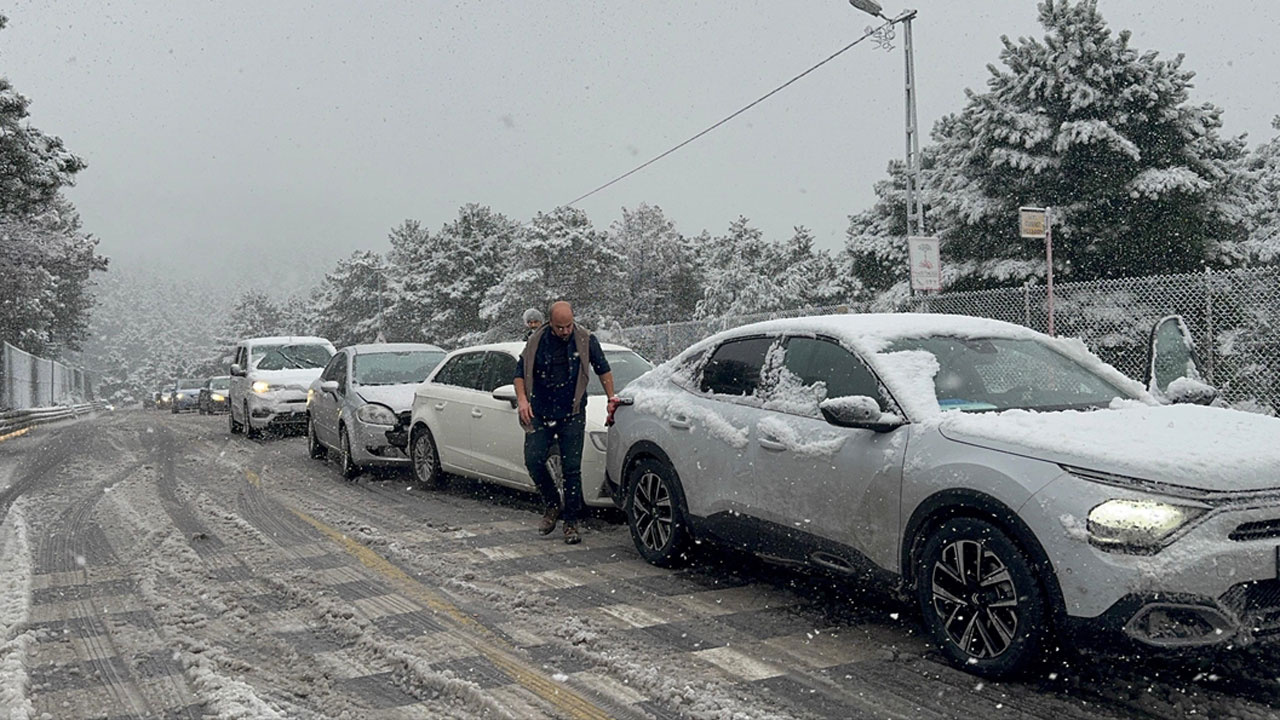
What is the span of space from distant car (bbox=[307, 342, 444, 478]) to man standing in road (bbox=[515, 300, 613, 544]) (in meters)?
4.03

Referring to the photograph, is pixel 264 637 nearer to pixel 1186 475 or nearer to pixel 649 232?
pixel 1186 475

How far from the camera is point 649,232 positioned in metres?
73.6

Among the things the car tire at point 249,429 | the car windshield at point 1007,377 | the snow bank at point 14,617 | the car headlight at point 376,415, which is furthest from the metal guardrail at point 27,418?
the car windshield at point 1007,377

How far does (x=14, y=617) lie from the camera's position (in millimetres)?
5223

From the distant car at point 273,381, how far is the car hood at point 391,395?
595 centimetres

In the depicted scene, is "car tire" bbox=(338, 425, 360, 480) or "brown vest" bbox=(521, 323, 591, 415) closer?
"brown vest" bbox=(521, 323, 591, 415)

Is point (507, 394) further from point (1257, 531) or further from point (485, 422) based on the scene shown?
point (1257, 531)

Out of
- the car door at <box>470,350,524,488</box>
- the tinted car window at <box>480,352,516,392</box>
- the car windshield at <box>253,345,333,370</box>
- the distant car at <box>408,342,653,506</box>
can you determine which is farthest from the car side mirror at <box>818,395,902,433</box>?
the car windshield at <box>253,345,333,370</box>

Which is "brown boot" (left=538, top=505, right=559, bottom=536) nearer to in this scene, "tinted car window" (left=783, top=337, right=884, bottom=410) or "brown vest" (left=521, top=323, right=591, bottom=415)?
"brown vest" (left=521, top=323, right=591, bottom=415)

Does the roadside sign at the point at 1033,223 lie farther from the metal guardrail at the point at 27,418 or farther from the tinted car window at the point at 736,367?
the metal guardrail at the point at 27,418

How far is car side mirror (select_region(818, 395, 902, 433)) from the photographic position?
4.49 m

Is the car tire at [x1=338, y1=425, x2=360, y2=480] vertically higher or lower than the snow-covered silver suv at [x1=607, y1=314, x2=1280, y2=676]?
lower

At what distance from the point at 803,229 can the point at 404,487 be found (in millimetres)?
63144

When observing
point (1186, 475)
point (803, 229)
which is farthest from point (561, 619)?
point (803, 229)
